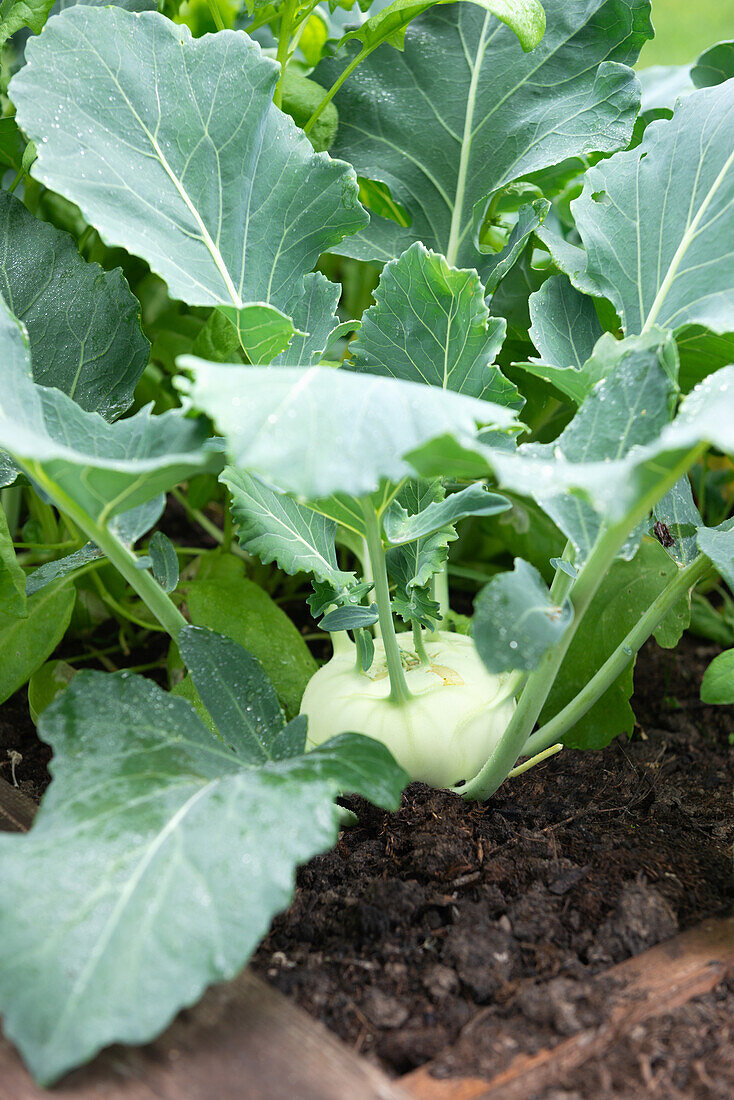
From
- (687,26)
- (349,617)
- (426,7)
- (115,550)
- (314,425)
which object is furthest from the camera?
(687,26)

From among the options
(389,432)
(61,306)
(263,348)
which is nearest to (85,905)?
(389,432)

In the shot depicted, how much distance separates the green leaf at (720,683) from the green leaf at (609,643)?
Answer: 161 mm

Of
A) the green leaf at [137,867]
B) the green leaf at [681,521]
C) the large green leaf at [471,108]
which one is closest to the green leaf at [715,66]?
the large green leaf at [471,108]

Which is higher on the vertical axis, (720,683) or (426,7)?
(426,7)

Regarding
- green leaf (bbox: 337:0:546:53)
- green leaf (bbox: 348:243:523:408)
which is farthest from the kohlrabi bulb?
green leaf (bbox: 337:0:546:53)

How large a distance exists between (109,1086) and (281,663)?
45 centimetres

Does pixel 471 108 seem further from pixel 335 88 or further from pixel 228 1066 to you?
pixel 228 1066

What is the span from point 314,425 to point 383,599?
23 centimetres

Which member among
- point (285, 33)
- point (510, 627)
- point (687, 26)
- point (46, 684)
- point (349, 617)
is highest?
point (687, 26)

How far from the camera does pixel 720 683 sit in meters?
0.65

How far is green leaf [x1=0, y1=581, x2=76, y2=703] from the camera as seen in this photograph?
0.81m

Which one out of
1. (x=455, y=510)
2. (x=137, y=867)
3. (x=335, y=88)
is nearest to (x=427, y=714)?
(x=455, y=510)

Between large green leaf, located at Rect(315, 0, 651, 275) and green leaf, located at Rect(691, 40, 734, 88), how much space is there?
11 cm

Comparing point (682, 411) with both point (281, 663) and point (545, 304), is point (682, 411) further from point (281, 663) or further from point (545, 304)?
point (281, 663)
